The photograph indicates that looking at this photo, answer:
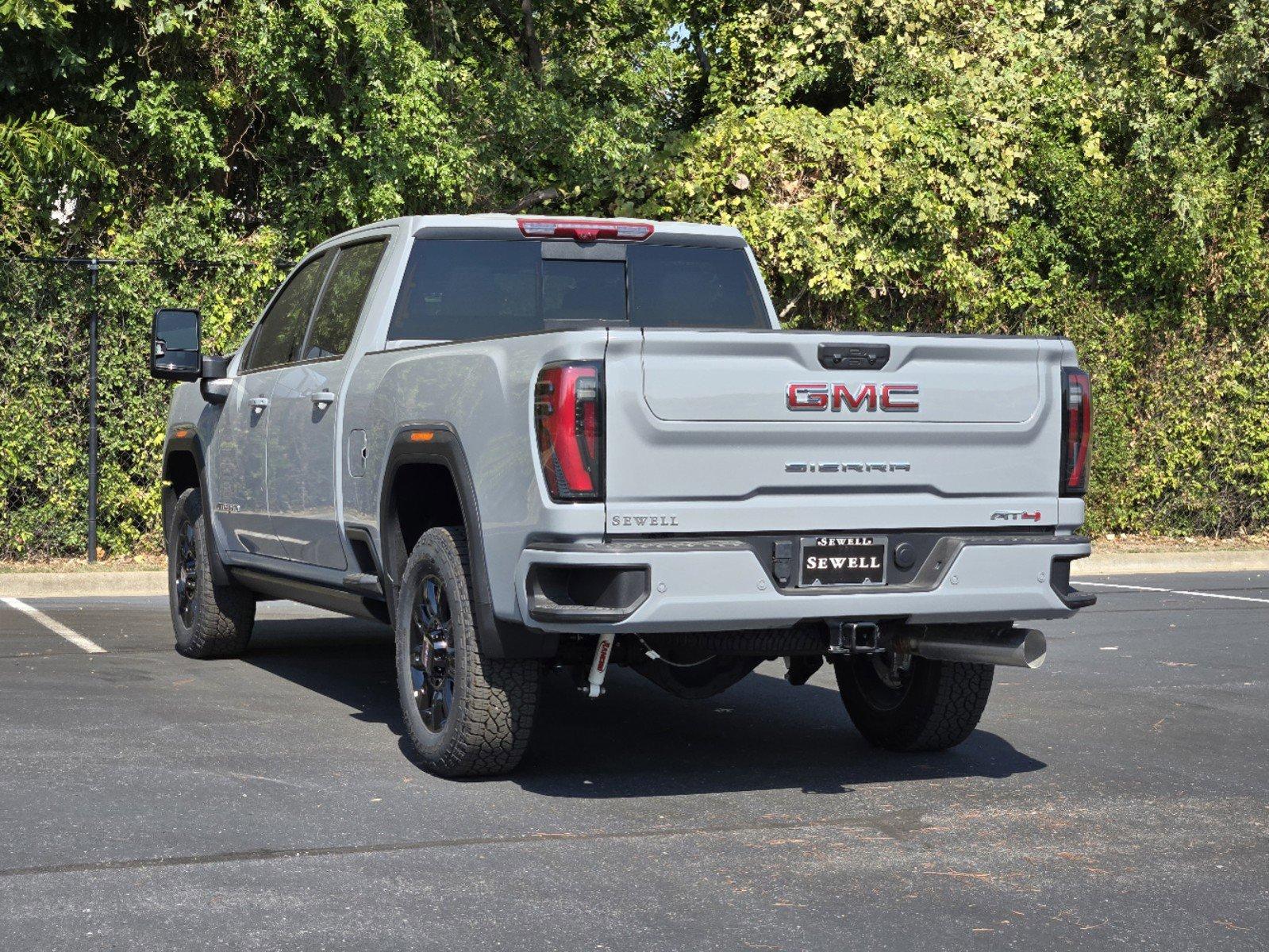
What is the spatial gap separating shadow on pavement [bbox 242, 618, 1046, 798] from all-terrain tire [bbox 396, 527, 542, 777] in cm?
24

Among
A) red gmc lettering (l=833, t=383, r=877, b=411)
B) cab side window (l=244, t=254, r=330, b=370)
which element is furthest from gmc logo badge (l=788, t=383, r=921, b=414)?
cab side window (l=244, t=254, r=330, b=370)

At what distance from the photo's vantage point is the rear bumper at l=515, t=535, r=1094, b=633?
565 cm

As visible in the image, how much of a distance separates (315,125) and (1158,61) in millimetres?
9363

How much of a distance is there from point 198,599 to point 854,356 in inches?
189

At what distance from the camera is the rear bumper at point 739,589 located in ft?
18.5

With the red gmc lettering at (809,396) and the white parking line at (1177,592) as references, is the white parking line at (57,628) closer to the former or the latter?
the red gmc lettering at (809,396)

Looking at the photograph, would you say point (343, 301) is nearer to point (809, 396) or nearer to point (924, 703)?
point (809, 396)

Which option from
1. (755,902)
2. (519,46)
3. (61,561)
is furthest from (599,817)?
(519,46)

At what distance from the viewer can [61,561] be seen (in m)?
14.2

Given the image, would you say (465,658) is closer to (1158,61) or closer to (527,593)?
(527,593)

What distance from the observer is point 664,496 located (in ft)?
18.8

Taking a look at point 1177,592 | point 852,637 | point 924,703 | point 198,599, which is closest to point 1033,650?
point 852,637

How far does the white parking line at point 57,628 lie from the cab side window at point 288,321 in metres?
2.09

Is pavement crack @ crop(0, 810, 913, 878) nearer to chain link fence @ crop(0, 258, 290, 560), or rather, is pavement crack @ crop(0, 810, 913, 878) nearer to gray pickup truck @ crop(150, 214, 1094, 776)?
gray pickup truck @ crop(150, 214, 1094, 776)
